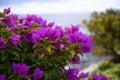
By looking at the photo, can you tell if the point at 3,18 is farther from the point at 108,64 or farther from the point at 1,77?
the point at 108,64

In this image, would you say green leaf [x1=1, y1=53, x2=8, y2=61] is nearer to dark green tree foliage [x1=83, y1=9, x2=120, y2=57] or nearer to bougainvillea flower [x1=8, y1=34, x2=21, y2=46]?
bougainvillea flower [x1=8, y1=34, x2=21, y2=46]

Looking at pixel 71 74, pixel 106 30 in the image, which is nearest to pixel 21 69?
pixel 71 74

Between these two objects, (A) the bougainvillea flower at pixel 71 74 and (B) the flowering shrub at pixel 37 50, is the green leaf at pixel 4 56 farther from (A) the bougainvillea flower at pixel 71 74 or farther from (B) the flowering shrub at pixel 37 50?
(A) the bougainvillea flower at pixel 71 74

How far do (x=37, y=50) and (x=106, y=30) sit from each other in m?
6.65

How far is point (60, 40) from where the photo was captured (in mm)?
1513

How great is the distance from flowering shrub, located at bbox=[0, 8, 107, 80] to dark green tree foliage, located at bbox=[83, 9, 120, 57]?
626 cm

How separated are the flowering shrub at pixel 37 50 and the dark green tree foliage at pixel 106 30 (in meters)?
6.26

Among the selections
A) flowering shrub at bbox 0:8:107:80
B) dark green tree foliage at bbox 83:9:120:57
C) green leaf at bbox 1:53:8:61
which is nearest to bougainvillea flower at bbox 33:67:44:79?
flowering shrub at bbox 0:8:107:80

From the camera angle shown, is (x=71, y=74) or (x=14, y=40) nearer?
(x=14, y=40)

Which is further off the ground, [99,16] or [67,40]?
[67,40]

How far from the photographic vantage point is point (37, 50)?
57.7 inches

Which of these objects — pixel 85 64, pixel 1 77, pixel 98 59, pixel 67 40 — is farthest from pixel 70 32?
pixel 98 59

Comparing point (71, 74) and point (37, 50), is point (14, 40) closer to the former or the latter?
point (37, 50)

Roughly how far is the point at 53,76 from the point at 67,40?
18 cm
